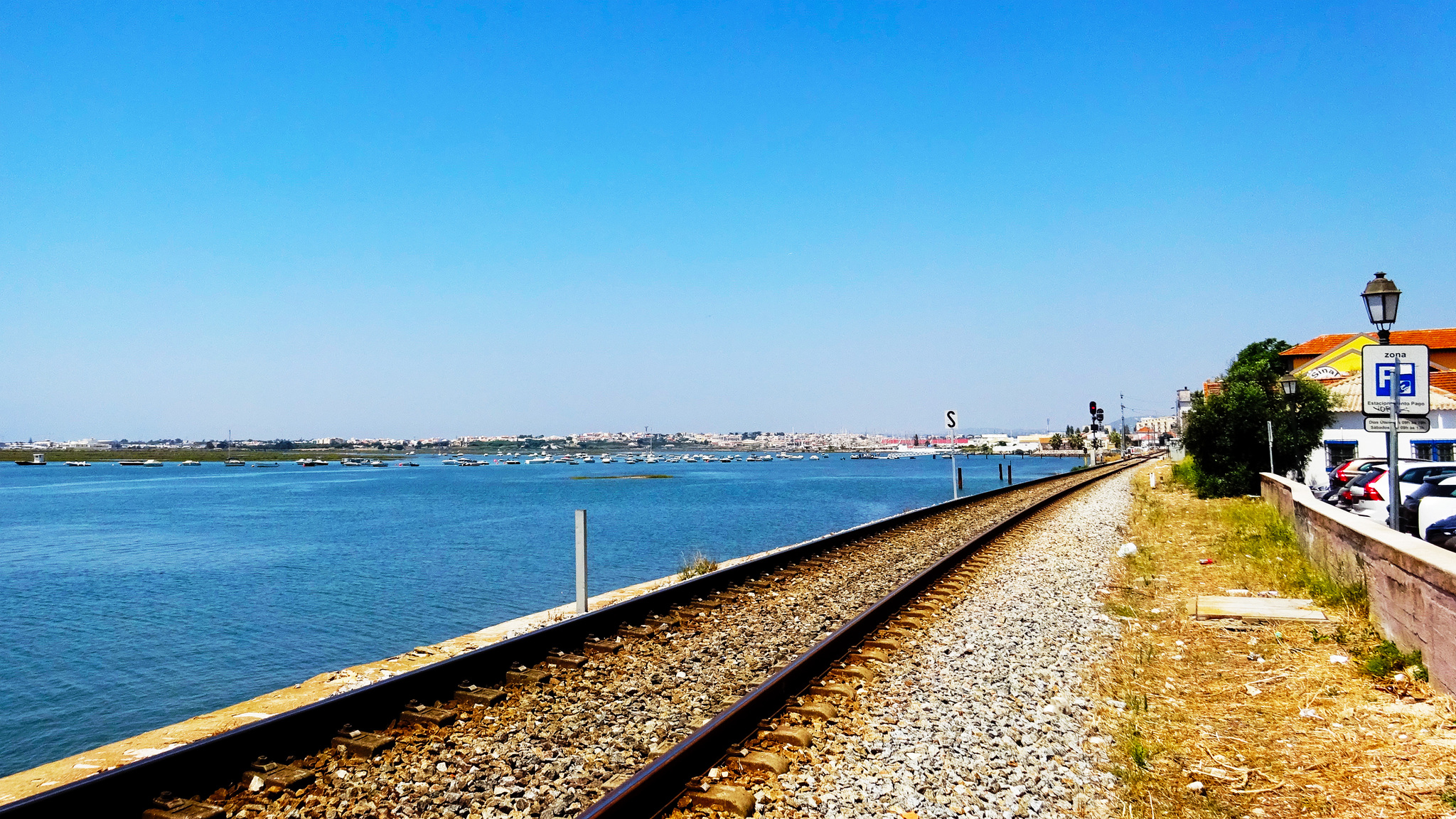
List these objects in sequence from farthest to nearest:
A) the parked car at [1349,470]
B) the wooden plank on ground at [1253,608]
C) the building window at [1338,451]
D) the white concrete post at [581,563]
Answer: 1. the building window at [1338,451]
2. the parked car at [1349,470]
3. the white concrete post at [581,563]
4. the wooden plank on ground at [1253,608]

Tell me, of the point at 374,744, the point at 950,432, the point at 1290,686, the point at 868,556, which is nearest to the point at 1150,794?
the point at 1290,686

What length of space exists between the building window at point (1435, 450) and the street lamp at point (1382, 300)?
24499 millimetres

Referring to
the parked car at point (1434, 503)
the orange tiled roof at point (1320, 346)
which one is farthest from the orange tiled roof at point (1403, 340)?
the parked car at point (1434, 503)

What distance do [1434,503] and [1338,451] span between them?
22.2 meters

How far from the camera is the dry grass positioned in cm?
519

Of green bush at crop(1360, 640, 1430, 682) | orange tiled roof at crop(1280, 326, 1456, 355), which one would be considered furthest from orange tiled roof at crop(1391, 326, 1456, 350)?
green bush at crop(1360, 640, 1430, 682)

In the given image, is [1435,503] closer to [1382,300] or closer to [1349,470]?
[1382,300]

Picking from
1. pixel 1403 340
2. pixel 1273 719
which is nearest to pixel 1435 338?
pixel 1403 340

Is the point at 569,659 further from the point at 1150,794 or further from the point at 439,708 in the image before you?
the point at 1150,794

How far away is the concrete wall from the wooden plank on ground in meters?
0.58

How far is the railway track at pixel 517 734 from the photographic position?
496cm

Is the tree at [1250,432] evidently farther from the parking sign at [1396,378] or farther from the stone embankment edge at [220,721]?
the stone embankment edge at [220,721]

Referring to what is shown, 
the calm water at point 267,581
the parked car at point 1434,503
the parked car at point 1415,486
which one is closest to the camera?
the calm water at point 267,581

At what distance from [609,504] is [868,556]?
4588 centimetres
